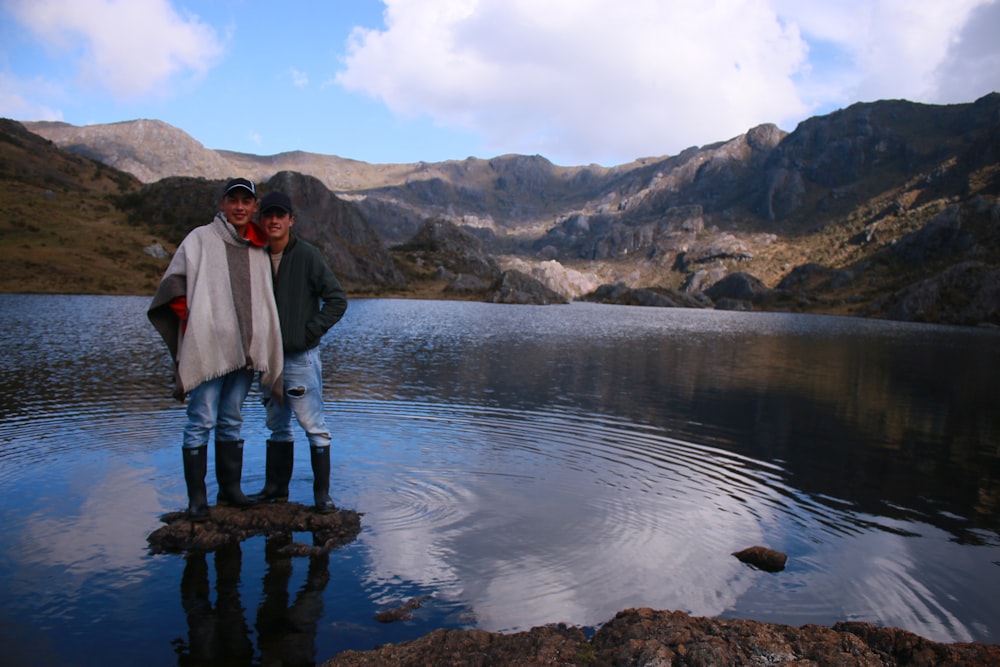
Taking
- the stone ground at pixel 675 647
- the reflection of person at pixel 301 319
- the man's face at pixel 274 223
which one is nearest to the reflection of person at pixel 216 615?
the stone ground at pixel 675 647

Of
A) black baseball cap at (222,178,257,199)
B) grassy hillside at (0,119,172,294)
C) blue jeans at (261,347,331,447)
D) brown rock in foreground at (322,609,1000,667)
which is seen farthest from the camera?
grassy hillside at (0,119,172,294)

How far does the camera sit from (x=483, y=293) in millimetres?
163375

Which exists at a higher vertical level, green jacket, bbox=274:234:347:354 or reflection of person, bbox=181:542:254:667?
green jacket, bbox=274:234:347:354

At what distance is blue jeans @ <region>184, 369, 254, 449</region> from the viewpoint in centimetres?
834

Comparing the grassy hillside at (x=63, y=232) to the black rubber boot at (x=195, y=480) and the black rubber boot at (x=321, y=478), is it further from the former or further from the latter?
the black rubber boot at (x=321, y=478)

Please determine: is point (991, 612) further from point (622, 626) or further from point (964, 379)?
point (964, 379)

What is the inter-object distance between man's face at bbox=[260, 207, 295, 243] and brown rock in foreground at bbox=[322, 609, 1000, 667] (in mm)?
5691

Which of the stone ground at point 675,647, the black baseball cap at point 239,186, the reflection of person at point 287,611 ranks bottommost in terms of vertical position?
the reflection of person at point 287,611

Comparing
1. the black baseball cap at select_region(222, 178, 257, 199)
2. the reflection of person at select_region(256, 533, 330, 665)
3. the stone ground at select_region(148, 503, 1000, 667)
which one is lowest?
the reflection of person at select_region(256, 533, 330, 665)

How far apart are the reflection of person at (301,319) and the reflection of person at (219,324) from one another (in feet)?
0.77

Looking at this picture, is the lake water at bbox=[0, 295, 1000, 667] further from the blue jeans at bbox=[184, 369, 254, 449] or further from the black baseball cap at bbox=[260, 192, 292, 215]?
the black baseball cap at bbox=[260, 192, 292, 215]

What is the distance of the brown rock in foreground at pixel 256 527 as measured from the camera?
7.87m

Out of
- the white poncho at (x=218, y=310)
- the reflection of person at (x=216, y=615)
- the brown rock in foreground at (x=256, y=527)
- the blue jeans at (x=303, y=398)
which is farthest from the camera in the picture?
the blue jeans at (x=303, y=398)

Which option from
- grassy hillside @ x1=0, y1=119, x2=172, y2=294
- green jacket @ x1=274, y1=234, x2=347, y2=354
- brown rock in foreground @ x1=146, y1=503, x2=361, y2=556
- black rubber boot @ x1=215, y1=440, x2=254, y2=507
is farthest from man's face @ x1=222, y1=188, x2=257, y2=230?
grassy hillside @ x1=0, y1=119, x2=172, y2=294
